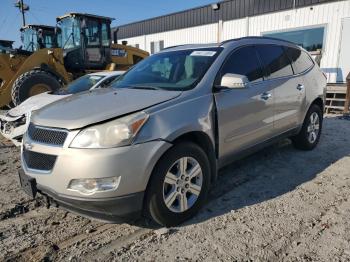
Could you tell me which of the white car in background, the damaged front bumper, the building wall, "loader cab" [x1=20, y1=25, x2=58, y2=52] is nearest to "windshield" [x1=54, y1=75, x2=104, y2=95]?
the white car in background

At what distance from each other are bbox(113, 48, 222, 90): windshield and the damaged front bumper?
247cm

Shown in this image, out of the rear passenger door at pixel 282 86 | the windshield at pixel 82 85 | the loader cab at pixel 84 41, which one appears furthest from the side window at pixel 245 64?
the loader cab at pixel 84 41

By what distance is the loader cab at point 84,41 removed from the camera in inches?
475

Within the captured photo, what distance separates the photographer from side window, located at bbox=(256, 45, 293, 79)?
4.55m

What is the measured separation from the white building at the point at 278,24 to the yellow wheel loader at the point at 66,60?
98 cm

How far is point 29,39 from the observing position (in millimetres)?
14258

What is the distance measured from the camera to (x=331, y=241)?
300 centimetres

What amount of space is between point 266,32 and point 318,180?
12613 mm

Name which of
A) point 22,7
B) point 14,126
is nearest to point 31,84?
point 14,126

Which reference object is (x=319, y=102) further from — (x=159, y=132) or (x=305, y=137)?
(x=159, y=132)

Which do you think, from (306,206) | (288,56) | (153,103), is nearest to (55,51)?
(288,56)

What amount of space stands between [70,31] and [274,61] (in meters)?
9.74

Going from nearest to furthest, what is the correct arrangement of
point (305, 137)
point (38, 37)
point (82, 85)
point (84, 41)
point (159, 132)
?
point (159, 132) < point (305, 137) < point (82, 85) < point (84, 41) < point (38, 37)

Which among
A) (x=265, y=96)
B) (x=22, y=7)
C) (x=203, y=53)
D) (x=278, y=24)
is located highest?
(x=22, y=7)
